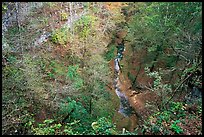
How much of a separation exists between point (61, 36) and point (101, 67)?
5763mm

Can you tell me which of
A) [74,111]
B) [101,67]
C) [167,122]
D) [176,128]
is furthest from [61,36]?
[176,128]

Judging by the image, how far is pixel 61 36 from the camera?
21.0m

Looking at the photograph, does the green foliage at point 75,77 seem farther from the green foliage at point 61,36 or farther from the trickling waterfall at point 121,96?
the trickling waterfall at point 121,96

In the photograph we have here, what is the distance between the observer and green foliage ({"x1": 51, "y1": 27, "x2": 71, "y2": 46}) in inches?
815

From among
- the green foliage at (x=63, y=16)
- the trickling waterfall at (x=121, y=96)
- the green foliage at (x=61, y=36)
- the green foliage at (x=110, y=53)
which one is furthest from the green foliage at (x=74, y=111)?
the green foliage at (x=63, y=16)

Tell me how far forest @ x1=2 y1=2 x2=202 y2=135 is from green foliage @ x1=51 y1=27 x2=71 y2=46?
0.27 ft

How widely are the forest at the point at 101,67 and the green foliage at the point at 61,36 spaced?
0.08 meters

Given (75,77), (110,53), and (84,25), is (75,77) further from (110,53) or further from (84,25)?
(110,53)

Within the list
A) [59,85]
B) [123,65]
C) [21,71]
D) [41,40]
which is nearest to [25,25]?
[41,40]

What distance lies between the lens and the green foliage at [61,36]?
20.7 m

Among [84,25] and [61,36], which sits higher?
[84,25]

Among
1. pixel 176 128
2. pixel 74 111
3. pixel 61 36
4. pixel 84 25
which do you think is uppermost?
pixel 84 25

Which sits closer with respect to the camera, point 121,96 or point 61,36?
point 61,36

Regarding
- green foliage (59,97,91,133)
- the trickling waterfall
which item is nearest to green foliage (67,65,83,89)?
green foliage (59,97,91,133)
